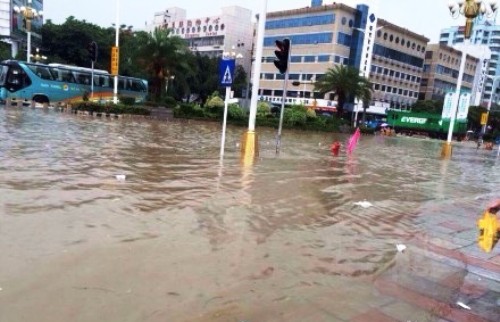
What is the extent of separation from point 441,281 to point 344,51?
74.1 m

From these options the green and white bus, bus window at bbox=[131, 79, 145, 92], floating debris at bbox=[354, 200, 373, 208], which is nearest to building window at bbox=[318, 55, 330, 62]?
bus window at bbox=[131, 79, 145, 92]

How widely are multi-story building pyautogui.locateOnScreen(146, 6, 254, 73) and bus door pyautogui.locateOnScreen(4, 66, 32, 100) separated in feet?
191

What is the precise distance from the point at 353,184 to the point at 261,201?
3.73 metres

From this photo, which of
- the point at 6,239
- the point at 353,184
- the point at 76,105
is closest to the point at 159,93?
the point at 76,105

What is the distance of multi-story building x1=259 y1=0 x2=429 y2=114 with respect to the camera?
73688 millimetres

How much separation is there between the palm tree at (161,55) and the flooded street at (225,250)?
30.4m

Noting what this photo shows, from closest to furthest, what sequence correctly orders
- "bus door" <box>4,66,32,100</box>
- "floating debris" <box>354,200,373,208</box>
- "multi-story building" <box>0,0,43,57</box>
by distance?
"floating debris" <box>354,200,373,208</box> < "bus door" <box>4,66,32,100</box> < "multi-story building" <box>0,0,43,57</box>

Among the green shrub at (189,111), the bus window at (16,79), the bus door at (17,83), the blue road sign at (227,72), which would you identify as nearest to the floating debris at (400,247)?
the blue road sign at (227,72)

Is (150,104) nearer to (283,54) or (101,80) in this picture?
(101,80)

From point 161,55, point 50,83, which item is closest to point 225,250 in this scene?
point 50,83

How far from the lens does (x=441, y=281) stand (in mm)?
4711

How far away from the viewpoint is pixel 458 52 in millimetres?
97875

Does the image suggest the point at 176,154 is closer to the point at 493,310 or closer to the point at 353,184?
the point at 353,184

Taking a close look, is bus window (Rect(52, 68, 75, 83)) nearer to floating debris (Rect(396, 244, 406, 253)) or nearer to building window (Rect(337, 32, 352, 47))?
floating debris (Rect(396, 244, 406, 253))
